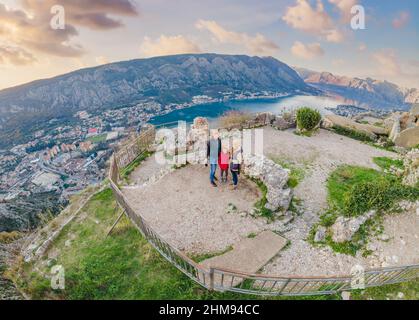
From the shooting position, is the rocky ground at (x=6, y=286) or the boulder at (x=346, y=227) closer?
the rocky ground at (x=6, y=286)

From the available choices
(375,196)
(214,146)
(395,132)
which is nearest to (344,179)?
(375,196)

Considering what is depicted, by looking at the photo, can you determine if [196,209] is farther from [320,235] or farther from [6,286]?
[6,286]

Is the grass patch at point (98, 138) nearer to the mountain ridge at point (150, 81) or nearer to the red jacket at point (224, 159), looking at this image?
the mountain ridge at point (150, 81)

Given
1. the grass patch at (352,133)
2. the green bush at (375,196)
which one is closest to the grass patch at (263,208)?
the green bush at (375,196)

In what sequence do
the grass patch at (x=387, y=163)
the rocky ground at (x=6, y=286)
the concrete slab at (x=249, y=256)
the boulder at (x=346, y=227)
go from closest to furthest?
the concrete slab at (x=249, y=256) → the rocky ground at (x=6, y=286) → the boulder at (x=346, y=227) → the grass patch at (x=387, y=163)

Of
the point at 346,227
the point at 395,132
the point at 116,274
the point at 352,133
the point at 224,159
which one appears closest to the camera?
the point at 116,274

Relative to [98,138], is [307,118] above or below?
above

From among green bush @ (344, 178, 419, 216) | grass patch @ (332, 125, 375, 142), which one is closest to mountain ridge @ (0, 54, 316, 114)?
grass patch @ (332, 125, 375, 142)

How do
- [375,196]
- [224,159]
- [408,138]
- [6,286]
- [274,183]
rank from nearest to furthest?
1. [6,286]
2. [375,196]
3. [274,183]
4. [224,159]
5. [408,138]

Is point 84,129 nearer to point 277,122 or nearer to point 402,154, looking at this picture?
point 277,122
